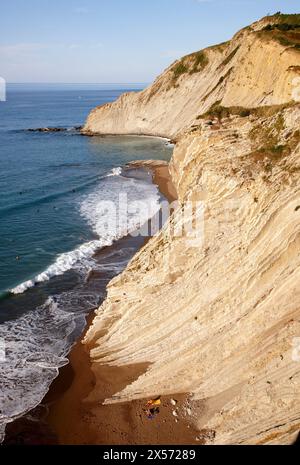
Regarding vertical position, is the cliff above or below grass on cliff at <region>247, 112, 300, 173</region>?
below

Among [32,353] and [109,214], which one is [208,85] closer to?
[109,214]

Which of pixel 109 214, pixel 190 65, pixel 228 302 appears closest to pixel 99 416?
pixel 228 302

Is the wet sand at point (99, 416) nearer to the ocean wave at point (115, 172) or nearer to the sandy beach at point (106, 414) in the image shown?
the sandy beach at point (106, 414)

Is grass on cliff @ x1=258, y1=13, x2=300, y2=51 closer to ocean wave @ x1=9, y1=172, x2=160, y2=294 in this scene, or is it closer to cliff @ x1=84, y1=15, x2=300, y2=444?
ocean wave @ x1=9, y1=172, x2=160, y2=294

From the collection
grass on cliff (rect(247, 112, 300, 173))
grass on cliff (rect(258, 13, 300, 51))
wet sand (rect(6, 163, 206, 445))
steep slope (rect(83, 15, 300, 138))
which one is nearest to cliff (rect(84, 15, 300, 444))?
grass on cliff (rect(247, 112, 300, 173))

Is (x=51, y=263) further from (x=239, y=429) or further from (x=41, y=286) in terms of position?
(x=239, y=429)

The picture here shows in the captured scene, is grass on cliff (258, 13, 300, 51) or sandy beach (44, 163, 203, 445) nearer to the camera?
sandy beach (44, 163, 203, 445)

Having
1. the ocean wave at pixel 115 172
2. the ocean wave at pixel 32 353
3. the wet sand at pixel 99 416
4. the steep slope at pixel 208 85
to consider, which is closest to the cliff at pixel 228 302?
the wet sand at pixel 99 416

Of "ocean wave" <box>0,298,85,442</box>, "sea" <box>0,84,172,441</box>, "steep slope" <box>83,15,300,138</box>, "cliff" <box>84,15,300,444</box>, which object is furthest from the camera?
"steep slope" <box>83,15,300,138</box>
